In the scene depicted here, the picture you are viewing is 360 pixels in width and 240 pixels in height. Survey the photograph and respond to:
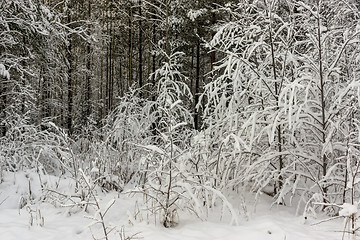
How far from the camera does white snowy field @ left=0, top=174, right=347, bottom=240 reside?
2.63m

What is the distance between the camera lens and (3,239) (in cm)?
262

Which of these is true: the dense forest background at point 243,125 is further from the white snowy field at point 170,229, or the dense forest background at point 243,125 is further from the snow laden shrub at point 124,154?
the white snowy field at point 170,229

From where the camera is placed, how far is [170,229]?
2.93 m

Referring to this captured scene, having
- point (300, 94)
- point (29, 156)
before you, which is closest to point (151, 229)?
point (300, 94)

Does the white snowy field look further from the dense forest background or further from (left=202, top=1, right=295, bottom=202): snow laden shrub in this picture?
(left=202, top=1, right=295, bottom=202): snow laden shrub

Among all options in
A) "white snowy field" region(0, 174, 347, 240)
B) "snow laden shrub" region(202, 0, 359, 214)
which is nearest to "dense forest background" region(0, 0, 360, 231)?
"snow laden shrub" region(202, 0, 359, 214)

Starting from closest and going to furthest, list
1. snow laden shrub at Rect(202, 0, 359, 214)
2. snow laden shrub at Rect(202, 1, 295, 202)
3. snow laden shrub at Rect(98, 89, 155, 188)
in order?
snow laden shrub at Rect(202, 0, 359, 214)
snow laden shrub at Rect(202, 1, 295, 202)
snow laden shrub at Rect(98, 89, 155, 188)

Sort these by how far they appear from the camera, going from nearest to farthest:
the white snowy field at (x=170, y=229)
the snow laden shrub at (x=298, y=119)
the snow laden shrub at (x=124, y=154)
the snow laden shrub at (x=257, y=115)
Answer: the white snowy field at (x=170, y=229) < the snow laden shrub at (x=298, y=119) < the snow laden shrub at (x=257, y=115) < the snow laden shrub at (x=124, y=154)

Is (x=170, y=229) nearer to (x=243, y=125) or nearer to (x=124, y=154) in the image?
(x=243, y=125)

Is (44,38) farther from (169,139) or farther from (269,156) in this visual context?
(269,156)

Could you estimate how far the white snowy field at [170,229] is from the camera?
8.63ft

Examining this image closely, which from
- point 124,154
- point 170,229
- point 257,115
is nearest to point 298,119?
point 257,115

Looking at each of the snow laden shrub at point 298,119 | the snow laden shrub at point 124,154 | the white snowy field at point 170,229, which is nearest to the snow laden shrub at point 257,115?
the snow laden shrub at point 298,119

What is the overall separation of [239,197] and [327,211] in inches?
39.4
